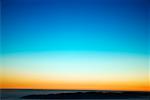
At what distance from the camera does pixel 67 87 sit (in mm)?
4859

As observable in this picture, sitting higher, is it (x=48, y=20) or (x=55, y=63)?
(x=48, y=20)

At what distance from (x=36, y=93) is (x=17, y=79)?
26cm

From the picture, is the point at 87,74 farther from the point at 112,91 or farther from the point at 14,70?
the point at 14,70

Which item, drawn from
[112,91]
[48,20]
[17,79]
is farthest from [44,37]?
[112,91]

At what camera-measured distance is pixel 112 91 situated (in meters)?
5.03

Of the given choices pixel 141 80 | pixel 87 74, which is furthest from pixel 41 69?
pixel 141 80

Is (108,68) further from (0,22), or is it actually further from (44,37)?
(0,22)

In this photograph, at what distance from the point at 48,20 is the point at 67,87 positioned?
67 centimetres

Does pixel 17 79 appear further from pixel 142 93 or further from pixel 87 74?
pixel 142 93

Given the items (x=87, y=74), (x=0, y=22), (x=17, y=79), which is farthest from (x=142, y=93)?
(x=0, y=22)

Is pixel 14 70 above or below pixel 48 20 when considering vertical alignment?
below

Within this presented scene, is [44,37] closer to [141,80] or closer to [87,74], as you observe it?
[87,74]

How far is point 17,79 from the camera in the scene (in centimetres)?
488

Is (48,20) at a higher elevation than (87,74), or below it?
higher
